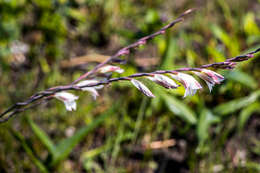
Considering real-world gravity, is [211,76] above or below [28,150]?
above

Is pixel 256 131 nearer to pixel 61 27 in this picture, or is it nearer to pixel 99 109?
pixel 99 109

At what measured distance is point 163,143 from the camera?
1910 mm

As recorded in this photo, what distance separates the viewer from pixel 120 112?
194cm

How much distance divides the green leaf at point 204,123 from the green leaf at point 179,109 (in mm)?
55

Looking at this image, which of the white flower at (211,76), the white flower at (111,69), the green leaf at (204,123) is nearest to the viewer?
the white flower at (211,76)

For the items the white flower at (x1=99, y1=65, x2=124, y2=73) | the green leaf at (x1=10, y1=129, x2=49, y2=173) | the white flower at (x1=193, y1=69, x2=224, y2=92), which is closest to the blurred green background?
the green leaf at (x1=10, y1=129, x2=49, y2=173)

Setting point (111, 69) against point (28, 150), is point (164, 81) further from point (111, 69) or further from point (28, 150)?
point (28, 150)

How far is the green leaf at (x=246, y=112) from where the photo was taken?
182 centimetres

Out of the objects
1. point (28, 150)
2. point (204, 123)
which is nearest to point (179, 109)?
point (204, 123)

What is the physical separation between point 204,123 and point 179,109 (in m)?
0.17

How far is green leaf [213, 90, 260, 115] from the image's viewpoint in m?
1.81

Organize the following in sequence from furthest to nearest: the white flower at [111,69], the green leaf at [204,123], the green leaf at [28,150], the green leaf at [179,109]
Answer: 1. the green leaf at [179,109]
2. the green leaf at [204,123]
3. the green leaf at [28,150]
4. the white flower at [111,69]

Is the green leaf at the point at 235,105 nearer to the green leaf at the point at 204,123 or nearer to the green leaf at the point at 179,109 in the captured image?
the green leaf at the point at 204,123

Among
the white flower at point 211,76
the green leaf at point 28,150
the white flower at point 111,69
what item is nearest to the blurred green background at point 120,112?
the green leaf at point 28,150
